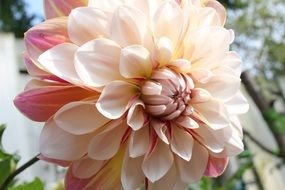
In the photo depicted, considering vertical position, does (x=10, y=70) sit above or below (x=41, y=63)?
below

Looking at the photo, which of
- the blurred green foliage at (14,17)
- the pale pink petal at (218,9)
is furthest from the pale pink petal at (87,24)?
the blurred green foliage at (14,17)

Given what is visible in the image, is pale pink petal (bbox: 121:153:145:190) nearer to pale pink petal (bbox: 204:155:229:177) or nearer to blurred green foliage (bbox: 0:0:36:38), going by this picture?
pale pink petal (bbox: 204:155:229:177)

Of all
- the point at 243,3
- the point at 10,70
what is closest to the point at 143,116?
the point at 10,70

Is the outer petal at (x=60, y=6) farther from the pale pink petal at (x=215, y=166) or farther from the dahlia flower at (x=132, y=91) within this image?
the pale pink petal at (x=215, y=166)

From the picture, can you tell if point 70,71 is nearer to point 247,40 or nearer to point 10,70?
point 10,70

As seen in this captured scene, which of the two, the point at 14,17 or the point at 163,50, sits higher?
the point at 163,50

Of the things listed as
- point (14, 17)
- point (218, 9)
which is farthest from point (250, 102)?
point (14, 17)

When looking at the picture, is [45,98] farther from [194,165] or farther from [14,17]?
[14,17]
